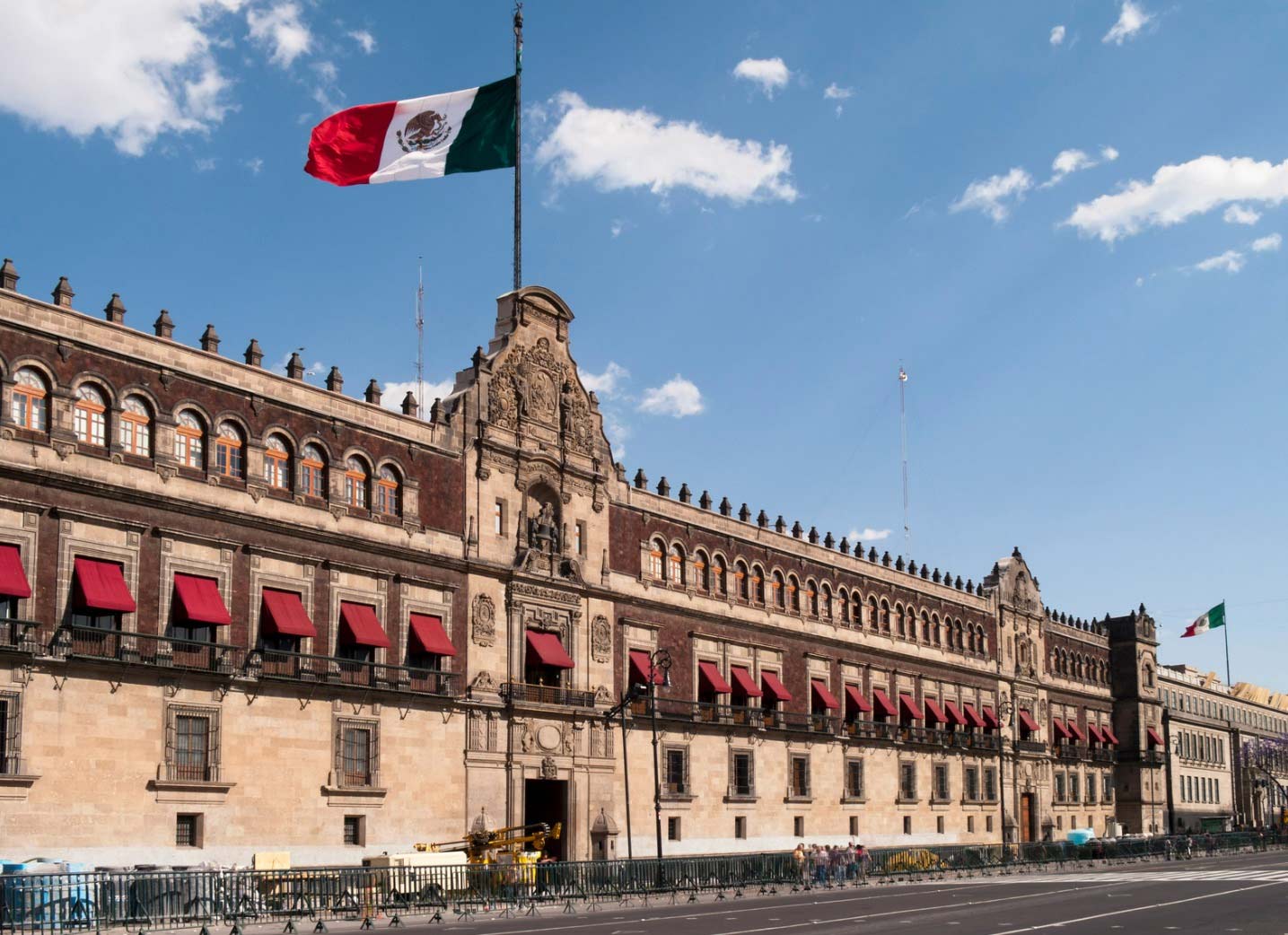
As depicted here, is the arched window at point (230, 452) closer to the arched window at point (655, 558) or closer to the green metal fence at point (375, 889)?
the green metal fence at point (375, 889)

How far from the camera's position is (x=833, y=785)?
70312 mm

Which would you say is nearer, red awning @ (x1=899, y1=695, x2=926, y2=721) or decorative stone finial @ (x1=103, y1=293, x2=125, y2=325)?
decorative stone finial @ (x1=103, y1=293, x2=125, y2=325)

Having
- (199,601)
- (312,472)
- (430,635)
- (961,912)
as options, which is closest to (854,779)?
(430,635)

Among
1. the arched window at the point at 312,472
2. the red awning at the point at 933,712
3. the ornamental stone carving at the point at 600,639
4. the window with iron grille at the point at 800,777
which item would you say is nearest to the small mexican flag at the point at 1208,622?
A: the red awning at the point at 933,712

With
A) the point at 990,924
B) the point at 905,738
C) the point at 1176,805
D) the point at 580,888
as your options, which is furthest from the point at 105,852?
the point at 1176,805

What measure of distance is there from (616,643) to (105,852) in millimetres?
23973

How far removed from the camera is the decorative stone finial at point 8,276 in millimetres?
38438

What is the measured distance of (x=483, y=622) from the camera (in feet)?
170

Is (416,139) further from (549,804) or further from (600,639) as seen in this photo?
(549,804)

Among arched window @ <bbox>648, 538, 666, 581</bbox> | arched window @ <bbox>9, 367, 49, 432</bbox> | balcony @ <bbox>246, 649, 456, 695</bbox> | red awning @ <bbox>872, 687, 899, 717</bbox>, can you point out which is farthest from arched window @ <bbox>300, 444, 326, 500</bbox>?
red awning @ <bbox>872, 687, 899, 717</bbox>

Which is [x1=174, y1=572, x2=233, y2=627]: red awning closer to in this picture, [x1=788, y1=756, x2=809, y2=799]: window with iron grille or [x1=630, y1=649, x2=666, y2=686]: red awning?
[x1=630, y1=649, x2=666, y2=686]: red awning

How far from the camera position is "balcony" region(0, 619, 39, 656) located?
36.6 meters

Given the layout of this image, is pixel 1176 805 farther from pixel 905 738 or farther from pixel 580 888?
pixel 580 888

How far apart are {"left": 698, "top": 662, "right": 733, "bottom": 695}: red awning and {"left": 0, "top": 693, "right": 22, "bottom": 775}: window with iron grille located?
31.9 m
